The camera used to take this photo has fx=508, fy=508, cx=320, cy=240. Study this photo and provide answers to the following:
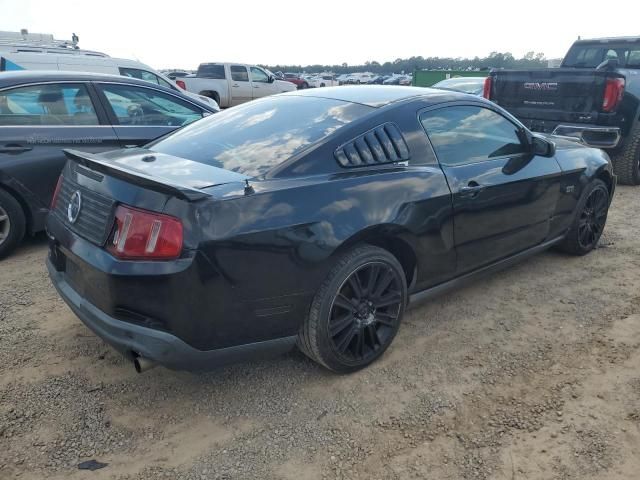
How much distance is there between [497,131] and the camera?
370 cm

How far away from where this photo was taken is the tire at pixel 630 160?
7.11 metres

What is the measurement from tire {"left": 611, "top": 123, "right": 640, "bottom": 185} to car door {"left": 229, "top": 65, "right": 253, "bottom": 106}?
1405 cm

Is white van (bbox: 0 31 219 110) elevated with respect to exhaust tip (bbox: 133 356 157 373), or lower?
elevated

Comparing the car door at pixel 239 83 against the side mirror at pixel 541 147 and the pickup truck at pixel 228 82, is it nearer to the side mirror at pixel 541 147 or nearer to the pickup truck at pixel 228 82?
the pickup truck at pixel 228 82

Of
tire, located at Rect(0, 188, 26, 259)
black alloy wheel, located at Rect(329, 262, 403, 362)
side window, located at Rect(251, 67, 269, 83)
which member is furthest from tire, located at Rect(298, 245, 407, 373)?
side window, located at Rect(251, 67, 269, 83)

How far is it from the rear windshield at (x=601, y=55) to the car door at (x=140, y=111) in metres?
6.96

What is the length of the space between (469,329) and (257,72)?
17.6 meters

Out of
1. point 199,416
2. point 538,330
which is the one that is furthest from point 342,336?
point 538,330

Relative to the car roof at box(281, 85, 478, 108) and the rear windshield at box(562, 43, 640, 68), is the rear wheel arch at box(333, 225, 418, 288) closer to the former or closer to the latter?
the car roof at box(281, 85, 478, 108)

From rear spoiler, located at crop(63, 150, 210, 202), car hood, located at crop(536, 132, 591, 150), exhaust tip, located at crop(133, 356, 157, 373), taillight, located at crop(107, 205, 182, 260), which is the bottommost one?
exhaust tip, located at crop(133, 356, 157, 373)

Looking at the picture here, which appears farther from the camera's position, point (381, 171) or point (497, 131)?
point (497, 131)

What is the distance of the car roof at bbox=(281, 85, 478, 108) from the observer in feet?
10.4

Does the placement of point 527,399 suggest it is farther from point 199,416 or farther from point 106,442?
point 106,442

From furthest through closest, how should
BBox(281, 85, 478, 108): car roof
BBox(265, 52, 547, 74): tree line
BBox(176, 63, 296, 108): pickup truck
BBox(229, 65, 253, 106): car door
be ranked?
BBox(265, 52, 547, 74): tree line → BBox(229, 65, 253, 106): car door → BBox(176, 63, 296, 108): pickup truck → BBox(281, 85, 478, 108): car roof
